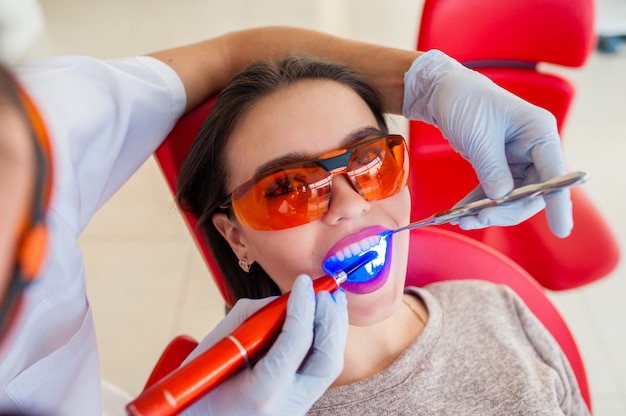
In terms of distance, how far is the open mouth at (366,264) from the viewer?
909mm

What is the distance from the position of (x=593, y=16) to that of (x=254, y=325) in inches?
52.3

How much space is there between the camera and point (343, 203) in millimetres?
953

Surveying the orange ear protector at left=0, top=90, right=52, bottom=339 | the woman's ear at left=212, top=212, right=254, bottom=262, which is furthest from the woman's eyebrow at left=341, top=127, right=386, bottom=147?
the orange ear protector at left=0, top=90, right=52, bottom=339

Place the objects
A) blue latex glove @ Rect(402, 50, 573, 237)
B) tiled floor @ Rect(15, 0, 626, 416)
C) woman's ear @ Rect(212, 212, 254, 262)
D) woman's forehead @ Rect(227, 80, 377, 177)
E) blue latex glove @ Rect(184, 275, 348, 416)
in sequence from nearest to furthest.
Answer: blue latex glove @ Rect(184, 275, 348, 416) < blue latex glove @ Rect(402, 50, 573, 237) < woman's forehead @ Rect(227, 80, 377, 177) < woman's ear @ Rect(212, 212, 254, 262) < tiled floor @ Rect(15, 0, 626, 416)

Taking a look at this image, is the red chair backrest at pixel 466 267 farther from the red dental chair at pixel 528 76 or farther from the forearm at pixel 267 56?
the forearm at pixel 267 56

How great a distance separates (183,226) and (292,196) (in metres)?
1.65

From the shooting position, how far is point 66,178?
942 mm

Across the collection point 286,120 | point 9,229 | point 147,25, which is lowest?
point 147,25

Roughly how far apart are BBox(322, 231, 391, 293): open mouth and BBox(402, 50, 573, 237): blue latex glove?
15 cm

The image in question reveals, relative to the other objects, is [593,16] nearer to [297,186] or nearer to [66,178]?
[297,186]

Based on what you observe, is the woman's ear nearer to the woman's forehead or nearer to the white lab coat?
the woman's forehead

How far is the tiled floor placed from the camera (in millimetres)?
2018

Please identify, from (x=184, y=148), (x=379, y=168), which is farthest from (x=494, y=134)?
(x=184, y=148)

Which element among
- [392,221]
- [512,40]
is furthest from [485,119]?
[512,40]
